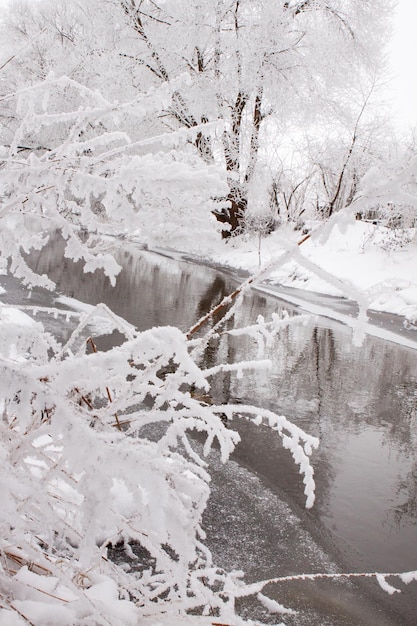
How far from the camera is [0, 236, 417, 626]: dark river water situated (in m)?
2.32

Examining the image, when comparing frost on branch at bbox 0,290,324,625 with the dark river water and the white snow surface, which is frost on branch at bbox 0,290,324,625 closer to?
the dark river water

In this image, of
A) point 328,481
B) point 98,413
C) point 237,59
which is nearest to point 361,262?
point 237,59

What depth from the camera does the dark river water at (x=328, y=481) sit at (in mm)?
2324

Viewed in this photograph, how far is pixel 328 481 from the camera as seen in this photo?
3426mm

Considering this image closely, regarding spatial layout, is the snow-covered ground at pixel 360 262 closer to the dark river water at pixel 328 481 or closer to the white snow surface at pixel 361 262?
the white snow surface at pixel 361 262

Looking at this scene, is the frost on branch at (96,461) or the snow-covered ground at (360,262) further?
the snow-covered ground at (360,262)

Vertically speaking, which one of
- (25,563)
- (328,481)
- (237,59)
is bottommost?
(328,481)

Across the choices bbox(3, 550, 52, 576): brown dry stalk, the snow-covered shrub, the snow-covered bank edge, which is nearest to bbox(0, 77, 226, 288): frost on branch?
the snow-covered shrub

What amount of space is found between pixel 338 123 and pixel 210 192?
21.0 metres

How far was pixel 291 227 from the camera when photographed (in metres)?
22.8

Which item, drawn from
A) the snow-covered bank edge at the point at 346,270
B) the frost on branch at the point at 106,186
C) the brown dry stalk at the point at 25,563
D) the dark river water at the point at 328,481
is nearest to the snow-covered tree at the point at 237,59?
the snow-covered bank edge at the point at 346,270

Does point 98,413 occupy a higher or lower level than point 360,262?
lower

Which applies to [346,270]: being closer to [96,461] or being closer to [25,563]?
[25,563]

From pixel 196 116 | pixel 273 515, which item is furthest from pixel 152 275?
pixel 273 515
